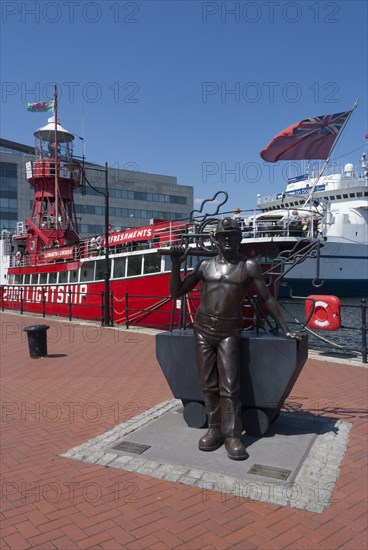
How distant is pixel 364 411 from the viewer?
20.0 feet

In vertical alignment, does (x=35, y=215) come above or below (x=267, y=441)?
above

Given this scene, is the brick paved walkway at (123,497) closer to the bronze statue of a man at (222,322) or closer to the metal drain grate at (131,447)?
the metal drain grate at (131,447)

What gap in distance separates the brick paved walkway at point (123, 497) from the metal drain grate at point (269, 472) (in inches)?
17.2

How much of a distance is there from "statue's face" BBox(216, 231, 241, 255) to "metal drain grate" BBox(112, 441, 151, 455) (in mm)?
2216

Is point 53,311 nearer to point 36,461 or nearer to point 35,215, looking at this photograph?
point 35,215

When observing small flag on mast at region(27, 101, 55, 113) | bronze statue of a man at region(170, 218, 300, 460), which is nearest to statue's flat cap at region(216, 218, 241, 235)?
bronze statue of a man at region(170, 218, 300, 460)

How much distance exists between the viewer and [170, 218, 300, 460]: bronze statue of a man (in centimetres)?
470

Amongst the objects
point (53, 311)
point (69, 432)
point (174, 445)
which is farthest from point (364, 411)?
point (53, 311)

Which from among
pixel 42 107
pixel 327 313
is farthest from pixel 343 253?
pixel 327 313

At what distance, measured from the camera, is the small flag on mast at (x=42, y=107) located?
27.3 m

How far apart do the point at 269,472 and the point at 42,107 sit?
Answer: 27799 millimetres

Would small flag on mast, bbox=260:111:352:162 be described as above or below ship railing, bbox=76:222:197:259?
above

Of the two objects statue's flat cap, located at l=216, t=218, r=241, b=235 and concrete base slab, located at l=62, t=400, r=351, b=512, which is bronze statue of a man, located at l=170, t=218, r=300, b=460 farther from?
concrete base slab, located at l=62, t=400, r=351, b=512

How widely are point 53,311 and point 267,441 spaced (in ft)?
62.4
